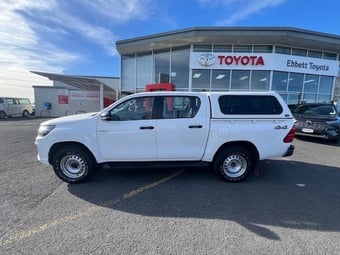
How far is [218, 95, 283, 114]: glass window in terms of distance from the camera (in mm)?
4566

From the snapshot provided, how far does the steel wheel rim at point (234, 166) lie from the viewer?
4.62m

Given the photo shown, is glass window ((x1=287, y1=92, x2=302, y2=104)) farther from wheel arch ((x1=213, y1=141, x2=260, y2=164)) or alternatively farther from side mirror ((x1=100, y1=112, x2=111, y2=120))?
side mirror ((x1=100, y1=112, x2=111, y2=120))

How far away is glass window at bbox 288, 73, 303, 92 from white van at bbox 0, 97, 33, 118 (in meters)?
26.1

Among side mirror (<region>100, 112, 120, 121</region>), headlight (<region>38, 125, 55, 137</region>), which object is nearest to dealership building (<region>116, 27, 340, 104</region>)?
side mirror (<region>100, 112, 120, 121</region>)

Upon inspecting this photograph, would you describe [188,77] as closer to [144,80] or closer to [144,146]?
[144,80]

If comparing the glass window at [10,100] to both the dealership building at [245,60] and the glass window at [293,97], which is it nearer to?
the dealership building at [245,60]

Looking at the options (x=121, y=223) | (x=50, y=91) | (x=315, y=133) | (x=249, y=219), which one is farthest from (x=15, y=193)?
(x=50, y=91)

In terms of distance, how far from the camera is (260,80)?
49.8 feet

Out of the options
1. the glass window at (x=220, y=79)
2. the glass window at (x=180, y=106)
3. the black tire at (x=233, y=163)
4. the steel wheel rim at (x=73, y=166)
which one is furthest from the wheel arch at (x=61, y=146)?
the glass window at (x=220, y=79)

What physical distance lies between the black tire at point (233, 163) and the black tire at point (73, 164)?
8.89ft

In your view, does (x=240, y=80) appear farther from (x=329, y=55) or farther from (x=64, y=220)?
(x=64, y=220)

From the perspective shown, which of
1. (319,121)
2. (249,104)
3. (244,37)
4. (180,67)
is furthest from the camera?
(180,67)

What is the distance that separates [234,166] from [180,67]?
1262 cm

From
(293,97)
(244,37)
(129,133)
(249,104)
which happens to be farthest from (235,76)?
(129,133)
